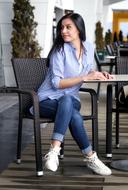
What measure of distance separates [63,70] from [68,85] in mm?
141

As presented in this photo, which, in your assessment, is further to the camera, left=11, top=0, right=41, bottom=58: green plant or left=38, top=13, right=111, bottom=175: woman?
left=11, top=0, right=41, bottom=58: green plant

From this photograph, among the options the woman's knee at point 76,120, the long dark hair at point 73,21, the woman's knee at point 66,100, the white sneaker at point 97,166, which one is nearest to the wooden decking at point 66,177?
the white sneaker at point 97,166

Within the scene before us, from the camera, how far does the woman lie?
3666 millimetres

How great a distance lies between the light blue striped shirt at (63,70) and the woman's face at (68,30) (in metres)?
0.05

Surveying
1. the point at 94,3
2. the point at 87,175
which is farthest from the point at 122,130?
the point at 94,3

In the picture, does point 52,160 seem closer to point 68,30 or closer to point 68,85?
point 68,85

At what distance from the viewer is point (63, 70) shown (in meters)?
3.81

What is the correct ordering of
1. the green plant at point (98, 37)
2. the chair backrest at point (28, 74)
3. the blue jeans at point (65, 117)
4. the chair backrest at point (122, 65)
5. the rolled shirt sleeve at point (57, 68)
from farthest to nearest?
the green plant at point (98, 37), the chair backrest at point (122, 65), the chair backrest at point (28, 74), the rolled shirt sleeve at point (57, 68), the blue jeans at point (65, 117)

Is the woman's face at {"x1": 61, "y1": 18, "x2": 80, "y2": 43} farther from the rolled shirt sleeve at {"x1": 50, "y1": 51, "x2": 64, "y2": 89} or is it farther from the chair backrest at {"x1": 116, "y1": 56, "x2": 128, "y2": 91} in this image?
the chair backrest at {"x1": 116, "y1": 56, "x2": 128, "y2": 91}

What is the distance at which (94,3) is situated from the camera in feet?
61.2

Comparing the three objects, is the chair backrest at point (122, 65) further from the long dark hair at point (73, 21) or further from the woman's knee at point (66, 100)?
the woman's knee at point (66, 100)

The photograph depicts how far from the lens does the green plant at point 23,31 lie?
966 centimetres

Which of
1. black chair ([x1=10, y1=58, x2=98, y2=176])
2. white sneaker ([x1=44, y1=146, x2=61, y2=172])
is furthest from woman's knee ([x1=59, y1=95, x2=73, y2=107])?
white sneaker ([x1=44, y1=146, x2=61, y2=172])

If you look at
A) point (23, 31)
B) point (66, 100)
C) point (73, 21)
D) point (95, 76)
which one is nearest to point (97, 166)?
point (66, 100)
